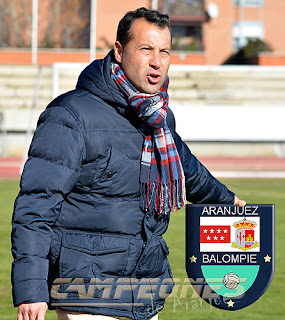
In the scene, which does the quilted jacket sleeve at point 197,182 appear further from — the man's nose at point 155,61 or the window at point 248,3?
the window at point 248,3

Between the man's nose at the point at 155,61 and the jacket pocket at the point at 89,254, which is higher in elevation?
the man's nose at the point at 155,61

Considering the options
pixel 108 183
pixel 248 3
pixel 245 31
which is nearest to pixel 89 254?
pixel 108 183

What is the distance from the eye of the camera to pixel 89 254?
122 inches

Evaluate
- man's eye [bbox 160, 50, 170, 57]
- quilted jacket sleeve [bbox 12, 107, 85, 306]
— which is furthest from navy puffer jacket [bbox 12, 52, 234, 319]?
man's eye [bbox 160, 50, 170, 57]

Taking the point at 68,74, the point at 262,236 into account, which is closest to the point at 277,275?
the point at 262,236

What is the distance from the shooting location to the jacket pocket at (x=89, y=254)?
309 centimetres

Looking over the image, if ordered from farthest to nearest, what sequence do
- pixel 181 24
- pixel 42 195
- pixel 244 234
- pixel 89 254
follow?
pixel 181 24 < pixel 244 234 < pixel 89 254 < pixel 42 195

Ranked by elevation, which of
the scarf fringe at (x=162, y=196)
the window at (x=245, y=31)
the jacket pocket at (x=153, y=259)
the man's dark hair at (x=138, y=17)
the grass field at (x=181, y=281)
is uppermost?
the window at (x=245, y=31)

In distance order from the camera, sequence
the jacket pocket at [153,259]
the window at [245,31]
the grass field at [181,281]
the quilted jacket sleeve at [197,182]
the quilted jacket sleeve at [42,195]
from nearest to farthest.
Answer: the quilted jacket sleeve at [42,195], the jacket pocket at [153,259], the quilted jacket sleeve at [197,182], the grass field at [181,281], the window at [245,31]

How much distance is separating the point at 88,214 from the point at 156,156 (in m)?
0.39

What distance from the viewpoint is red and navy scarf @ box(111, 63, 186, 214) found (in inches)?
125

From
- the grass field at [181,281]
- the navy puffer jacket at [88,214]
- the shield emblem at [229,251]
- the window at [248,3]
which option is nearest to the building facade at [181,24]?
the window at [248,3]

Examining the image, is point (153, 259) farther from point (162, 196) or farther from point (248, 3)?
point (248, 3)

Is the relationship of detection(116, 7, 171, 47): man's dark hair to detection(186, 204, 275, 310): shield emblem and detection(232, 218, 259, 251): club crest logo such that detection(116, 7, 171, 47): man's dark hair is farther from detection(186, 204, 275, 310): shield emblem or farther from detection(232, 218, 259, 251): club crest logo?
detection(232, 218, 259, 251): club crest logo
